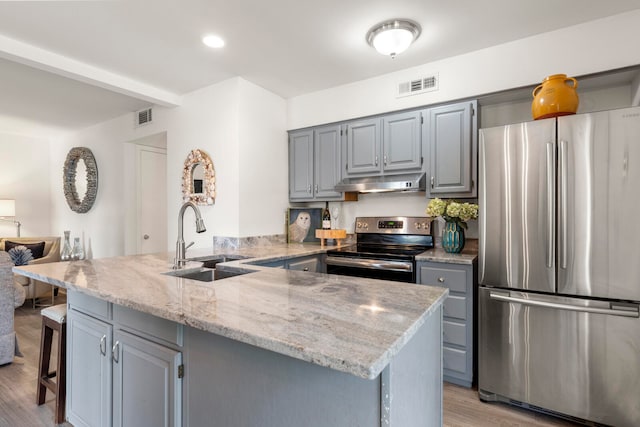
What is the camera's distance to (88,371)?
5.29 ft

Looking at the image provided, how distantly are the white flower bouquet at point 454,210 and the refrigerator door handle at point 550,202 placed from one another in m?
0.63

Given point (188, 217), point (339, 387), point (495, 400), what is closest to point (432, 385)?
point (339, 387)

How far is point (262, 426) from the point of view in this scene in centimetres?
101

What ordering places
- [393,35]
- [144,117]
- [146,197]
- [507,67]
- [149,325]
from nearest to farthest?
[149,325] → [393,35] → [507,67] → [144,117] → [146,197]

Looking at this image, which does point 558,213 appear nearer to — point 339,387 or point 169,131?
point 339,387

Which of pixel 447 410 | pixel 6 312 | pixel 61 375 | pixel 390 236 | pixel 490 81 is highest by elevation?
pixel 490 81

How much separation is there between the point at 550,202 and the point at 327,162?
2.01 meters

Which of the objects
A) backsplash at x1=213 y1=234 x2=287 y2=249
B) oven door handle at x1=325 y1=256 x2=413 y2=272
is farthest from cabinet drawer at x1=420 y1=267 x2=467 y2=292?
backsplash at x1=213 y1=234 x2=287 y2=249

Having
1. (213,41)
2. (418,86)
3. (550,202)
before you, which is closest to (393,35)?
(418,86)

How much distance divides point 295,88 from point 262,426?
311 cm

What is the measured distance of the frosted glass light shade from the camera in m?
4.73

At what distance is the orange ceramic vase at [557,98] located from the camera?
200cm

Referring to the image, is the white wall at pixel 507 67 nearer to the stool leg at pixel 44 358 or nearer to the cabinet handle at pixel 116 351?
the cabinet handle at pixel 116 351

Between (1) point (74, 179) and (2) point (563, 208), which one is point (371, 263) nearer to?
(2) point (563, 208)
